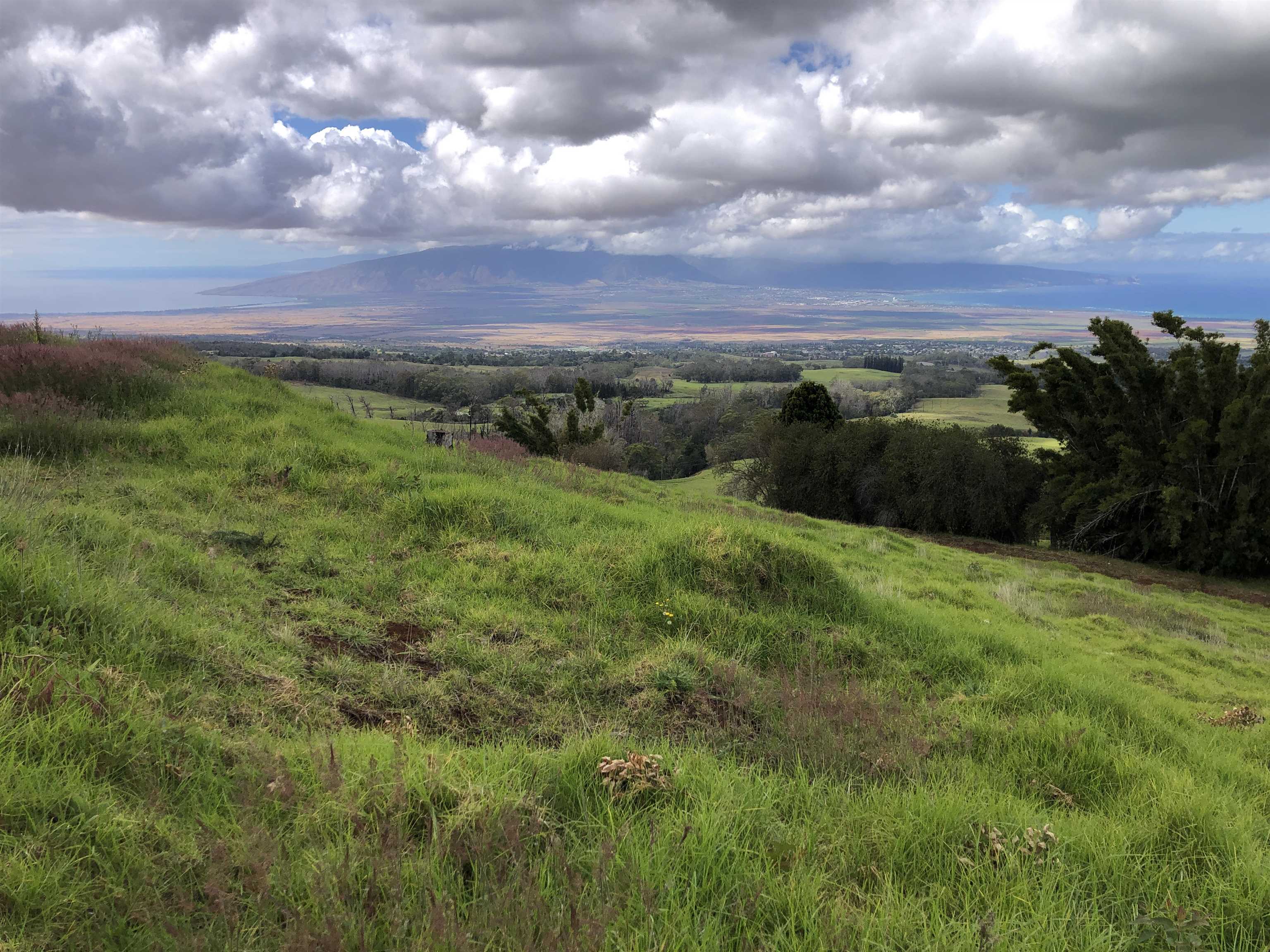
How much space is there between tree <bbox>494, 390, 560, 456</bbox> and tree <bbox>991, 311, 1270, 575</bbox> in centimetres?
2116

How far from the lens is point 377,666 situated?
463cm

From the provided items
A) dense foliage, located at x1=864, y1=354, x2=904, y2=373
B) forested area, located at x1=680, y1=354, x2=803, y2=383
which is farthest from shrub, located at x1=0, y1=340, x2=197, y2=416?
dense foliage, located at x1=864, y1=354, x2=904, y2=373

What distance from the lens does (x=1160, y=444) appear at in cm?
2347

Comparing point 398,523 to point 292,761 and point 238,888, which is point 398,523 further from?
point 238,888

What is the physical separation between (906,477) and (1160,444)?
28.8ft

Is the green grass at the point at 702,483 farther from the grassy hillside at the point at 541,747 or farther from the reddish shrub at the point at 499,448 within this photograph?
the grassy hillside at the point at 541,747

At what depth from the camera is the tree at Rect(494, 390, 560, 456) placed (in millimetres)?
35281

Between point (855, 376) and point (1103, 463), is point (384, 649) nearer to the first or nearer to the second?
point (1103, 463)

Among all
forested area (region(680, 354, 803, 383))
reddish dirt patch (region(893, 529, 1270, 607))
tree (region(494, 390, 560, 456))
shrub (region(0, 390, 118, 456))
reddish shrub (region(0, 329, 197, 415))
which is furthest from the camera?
forested area (region(680, 354, 803, 383))

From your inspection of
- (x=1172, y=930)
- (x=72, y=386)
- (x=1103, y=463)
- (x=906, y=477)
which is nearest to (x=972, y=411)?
(x=906, y=477)

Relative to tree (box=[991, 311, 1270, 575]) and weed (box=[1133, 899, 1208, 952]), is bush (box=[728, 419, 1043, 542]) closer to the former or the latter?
tree (box=[991, 311, 1270, 575])

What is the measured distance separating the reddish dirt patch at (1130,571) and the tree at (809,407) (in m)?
A: 13.6

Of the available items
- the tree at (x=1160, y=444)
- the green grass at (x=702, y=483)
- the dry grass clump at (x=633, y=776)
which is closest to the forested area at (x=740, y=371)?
the green grass at (x=702, y=483)

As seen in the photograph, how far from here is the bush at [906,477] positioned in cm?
2772
